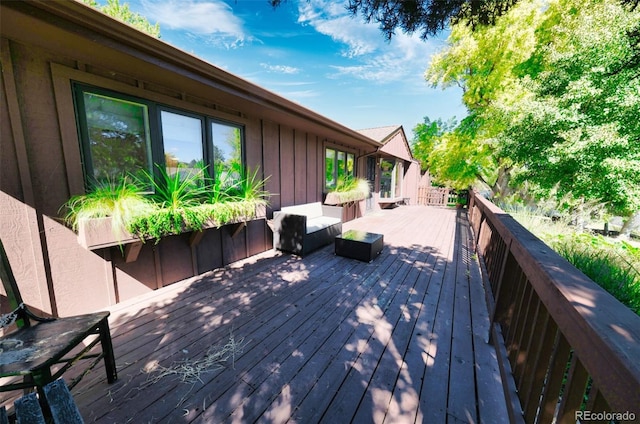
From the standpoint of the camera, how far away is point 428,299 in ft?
9.11

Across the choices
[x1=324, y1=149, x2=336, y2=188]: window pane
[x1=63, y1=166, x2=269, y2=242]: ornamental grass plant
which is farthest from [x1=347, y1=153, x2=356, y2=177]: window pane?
[x1=63, y1=166, x2=269, y2=242]: ornamental grass plant

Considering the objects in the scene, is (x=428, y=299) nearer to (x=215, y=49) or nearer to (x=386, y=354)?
(x=386, y=354)

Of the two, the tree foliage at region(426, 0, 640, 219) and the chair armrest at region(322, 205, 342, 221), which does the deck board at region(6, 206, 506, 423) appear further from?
the tree foliage at region(426, 0, 640, 219)

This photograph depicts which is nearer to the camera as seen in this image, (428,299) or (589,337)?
(589,337)

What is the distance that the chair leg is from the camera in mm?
1523

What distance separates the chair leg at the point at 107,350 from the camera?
1.52 meters

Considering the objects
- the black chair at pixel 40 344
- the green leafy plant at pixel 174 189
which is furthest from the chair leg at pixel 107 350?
the green leafy plant at pixel 174 189

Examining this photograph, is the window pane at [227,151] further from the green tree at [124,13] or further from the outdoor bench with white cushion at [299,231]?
the green tree at [124,13]

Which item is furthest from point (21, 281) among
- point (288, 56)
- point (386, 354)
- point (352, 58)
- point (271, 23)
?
point (352, 58)

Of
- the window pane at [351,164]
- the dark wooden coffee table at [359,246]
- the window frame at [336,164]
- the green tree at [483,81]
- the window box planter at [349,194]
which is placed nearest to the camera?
the dark wooden coffee table at [359,246]

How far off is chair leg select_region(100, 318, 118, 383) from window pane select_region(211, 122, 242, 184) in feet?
7.63

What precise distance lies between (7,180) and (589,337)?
11.9 ft

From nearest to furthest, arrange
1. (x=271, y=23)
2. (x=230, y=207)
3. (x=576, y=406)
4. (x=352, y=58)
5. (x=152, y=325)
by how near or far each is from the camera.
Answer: (x=576, y=406) < (x=152, y=325) < (x=230, y=207) < (x=271, y=23) < (x=352, y=58)

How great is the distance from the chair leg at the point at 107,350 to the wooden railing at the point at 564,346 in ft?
7.59
